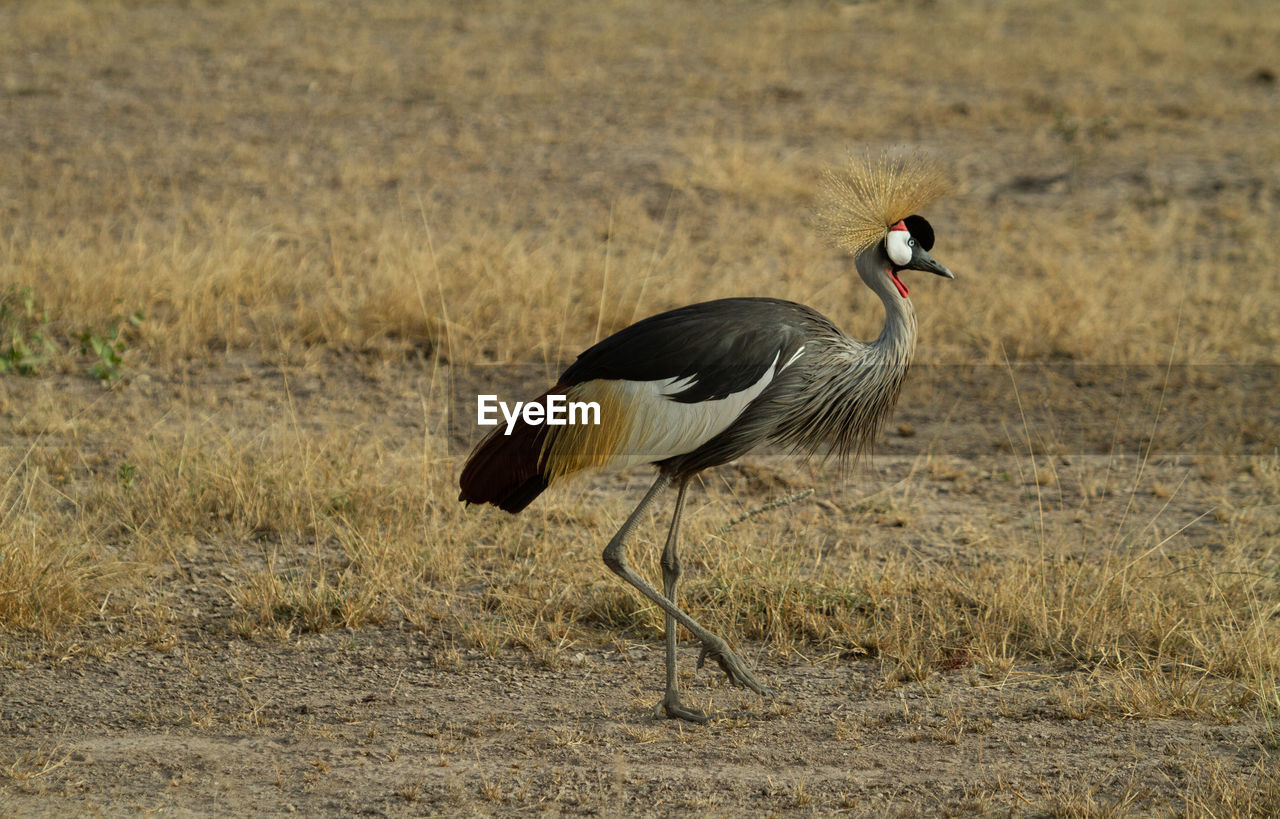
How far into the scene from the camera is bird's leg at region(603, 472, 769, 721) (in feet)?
11.6

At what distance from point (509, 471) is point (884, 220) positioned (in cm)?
126

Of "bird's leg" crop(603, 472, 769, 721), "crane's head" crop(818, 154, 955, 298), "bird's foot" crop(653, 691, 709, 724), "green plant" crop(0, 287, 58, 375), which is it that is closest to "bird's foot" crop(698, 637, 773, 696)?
"bird's leg" crop(603, 472, 769, 721)

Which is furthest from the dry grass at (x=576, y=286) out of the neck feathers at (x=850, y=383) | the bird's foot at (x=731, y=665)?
the neck feathers at (x=850, y=383)

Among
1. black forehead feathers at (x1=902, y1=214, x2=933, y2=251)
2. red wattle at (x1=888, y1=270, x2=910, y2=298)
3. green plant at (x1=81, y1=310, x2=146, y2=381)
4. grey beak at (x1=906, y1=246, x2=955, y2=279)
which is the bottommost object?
green plant at (x1=81, y1=310, x2=146, y2=381)

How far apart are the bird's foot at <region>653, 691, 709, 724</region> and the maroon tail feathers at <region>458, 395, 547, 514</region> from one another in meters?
0.66

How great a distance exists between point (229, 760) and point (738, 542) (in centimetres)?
191

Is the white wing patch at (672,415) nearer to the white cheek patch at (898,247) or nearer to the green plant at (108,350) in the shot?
the white cheek patch at (898,247)

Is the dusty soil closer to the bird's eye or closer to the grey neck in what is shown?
the grey neck

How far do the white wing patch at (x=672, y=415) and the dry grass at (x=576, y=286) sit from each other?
2.55ft

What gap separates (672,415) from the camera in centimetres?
356

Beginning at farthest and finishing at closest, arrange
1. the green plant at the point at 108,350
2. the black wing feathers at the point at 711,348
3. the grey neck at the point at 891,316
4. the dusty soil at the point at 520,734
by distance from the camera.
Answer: the green plant at the point at 108,350 → the grey neck at the point at 891,316 → the black wing feathers at the point at 711,348 → the dusty soil at the point at 520,734

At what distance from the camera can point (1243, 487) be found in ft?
17.1

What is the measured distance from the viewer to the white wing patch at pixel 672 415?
3535 millimetres

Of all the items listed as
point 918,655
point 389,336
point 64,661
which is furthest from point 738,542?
point 389,336
